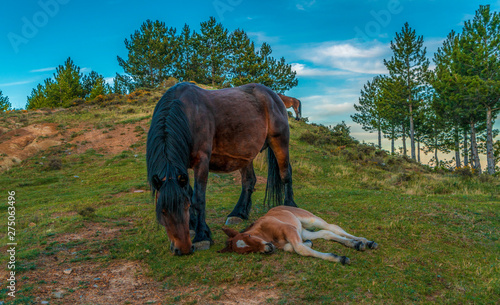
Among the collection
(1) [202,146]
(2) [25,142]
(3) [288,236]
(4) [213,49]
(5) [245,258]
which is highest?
(4) [213,49]

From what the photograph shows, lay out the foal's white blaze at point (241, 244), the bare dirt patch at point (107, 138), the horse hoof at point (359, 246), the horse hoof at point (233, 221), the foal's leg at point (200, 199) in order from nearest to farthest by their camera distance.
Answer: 1. the foal's white blaze at point (241, 244)
2. the horse hoof at point (359, 246)
3. the foal's leg at point (200, 199)
4. the horse hoof at point (233, 221)
5. the bare dirt patch at point (107, 138)

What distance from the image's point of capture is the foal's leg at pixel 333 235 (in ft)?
15.5

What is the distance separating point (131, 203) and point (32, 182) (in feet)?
27.8

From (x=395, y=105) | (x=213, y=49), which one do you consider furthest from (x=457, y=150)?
(x=213, y=49)

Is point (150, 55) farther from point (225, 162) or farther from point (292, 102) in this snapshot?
point (225, 162)

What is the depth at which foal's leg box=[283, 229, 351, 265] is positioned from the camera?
4062mm

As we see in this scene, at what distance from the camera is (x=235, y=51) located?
47750 mm

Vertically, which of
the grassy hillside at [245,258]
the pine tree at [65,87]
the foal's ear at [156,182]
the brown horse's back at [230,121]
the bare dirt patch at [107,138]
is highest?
the pine tree at [65,87]

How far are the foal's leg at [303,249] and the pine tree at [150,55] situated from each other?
4679 cm

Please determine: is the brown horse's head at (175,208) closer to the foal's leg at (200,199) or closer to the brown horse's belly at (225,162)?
the foal's leg at (200,199)

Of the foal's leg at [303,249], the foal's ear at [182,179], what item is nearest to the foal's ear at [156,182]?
the foal's ear at [182,179]

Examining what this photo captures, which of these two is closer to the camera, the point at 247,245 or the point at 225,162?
the point at 247,245

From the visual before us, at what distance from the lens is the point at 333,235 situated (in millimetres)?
5004

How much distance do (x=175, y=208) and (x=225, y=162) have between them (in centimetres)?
195
